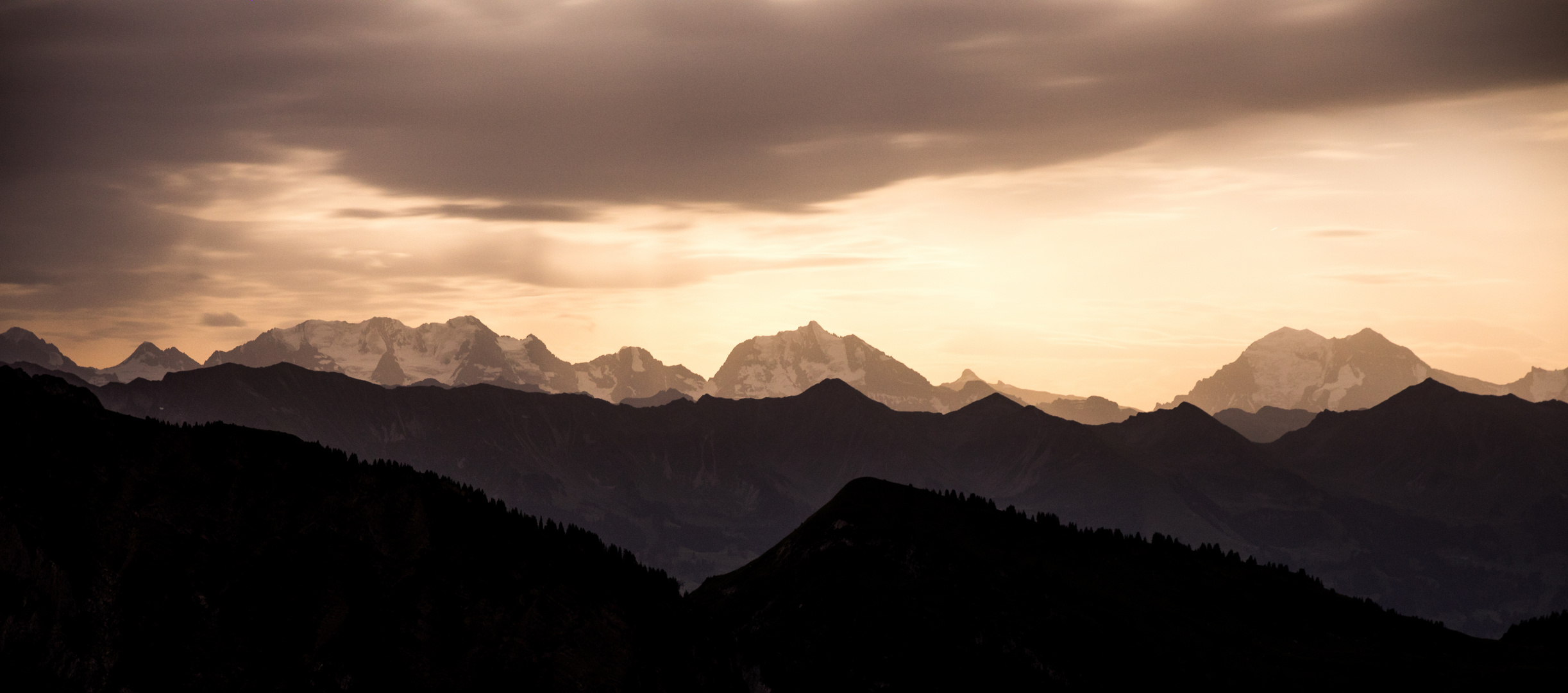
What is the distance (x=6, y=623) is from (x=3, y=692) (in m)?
9.63

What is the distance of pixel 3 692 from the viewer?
197 meters

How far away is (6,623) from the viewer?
199375 millimetres
